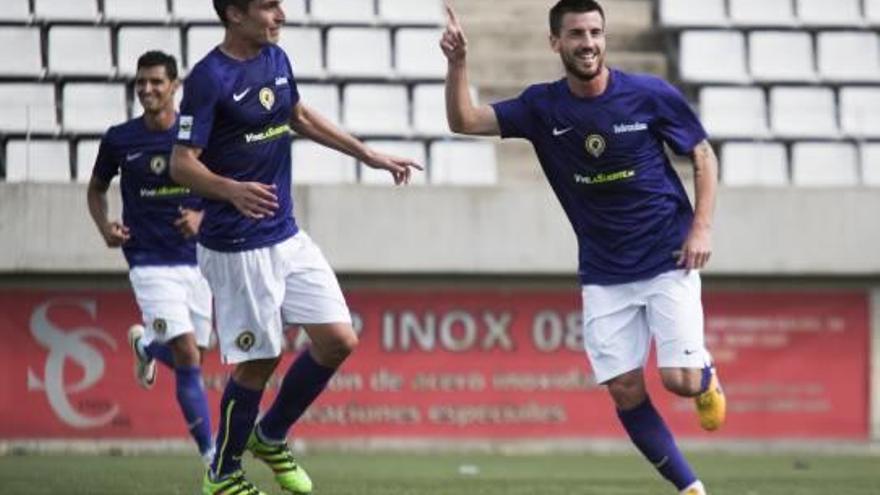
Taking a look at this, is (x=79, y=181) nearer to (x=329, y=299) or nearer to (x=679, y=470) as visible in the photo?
(x=329, y=299)

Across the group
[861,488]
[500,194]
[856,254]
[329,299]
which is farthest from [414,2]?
[329,299]

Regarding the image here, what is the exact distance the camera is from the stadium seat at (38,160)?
16125 mm

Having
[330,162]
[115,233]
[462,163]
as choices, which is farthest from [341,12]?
[115,233]

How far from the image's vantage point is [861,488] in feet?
37.7

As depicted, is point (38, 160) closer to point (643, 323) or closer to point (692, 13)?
point (692, 13)

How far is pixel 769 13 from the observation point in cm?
1938

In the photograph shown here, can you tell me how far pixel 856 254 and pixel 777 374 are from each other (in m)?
1.24

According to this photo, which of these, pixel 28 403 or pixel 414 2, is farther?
pixel 414 2

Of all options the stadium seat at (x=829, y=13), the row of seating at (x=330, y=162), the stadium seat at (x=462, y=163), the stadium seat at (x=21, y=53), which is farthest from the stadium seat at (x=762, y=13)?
the stadium seat at (x=21, y=53)

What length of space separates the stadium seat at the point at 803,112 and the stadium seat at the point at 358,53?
3635 mm

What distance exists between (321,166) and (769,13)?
5.27 meters

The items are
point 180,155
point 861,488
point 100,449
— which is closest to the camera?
point 180,155

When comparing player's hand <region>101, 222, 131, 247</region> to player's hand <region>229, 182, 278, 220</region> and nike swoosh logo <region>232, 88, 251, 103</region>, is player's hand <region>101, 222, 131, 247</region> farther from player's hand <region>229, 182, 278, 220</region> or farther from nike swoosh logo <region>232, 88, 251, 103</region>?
player's hand <region>229, 182, 278, 220</region>

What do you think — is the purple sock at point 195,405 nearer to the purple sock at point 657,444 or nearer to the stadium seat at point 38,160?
the purple sock at point 657,444
